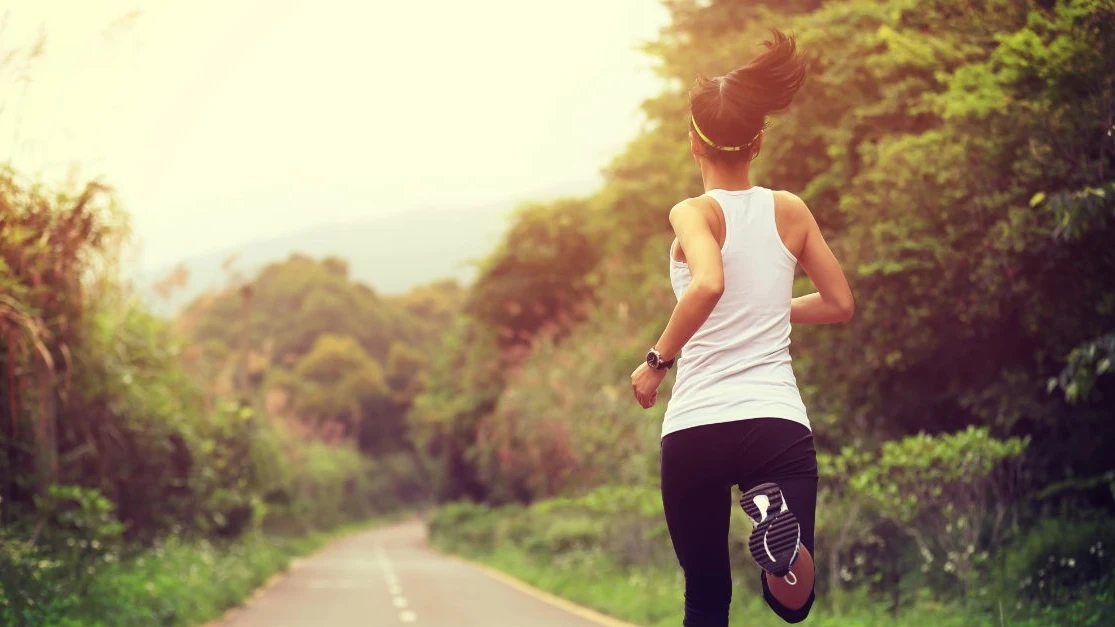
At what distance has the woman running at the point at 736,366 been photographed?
2.96 m

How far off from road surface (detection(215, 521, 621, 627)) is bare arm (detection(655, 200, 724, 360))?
8.71 metres

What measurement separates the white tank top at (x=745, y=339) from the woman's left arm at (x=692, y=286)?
0.06 metres

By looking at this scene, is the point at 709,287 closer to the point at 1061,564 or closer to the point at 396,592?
the point at 1061,564

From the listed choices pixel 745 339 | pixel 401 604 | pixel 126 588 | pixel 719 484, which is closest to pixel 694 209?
pixel 745 339

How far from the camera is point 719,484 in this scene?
310cm

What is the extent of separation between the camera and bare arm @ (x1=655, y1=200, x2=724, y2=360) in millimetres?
2949

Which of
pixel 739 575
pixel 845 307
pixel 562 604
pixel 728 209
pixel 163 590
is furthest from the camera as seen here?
pixel 562 604

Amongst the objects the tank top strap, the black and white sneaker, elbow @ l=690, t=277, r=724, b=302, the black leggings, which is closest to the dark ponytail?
the tank top strap

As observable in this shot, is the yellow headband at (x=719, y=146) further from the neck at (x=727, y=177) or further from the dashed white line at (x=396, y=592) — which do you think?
the dashed white line at (x=396, y=592)

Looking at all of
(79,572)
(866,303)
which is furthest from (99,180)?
(866,303)

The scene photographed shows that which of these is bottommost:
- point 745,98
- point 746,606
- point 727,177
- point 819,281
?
point 746,606

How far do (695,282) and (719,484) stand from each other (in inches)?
20.6

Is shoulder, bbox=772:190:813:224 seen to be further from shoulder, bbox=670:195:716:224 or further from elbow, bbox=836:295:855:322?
elbow, bbox=836:295:855:322

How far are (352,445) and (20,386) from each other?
55.3 m
